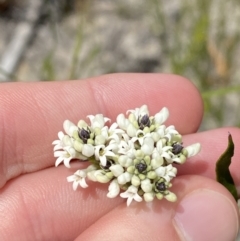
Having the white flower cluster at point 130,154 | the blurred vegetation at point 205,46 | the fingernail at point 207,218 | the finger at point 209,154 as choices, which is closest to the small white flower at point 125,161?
the white flower cluster at point 130,154

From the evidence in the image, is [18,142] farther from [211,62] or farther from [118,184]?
[211,62]

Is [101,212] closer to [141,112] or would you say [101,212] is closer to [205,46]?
[141,112]

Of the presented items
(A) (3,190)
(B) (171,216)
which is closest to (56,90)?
(A) (3,190)

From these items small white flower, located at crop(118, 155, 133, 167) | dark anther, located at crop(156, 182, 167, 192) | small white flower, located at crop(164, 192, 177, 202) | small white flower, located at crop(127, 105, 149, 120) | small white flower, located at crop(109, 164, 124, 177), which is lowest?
small white flower, located at crop(164, 192, 177, 202)

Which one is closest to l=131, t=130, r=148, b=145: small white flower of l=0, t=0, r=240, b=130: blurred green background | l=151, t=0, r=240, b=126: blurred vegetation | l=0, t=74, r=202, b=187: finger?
l=0, t=74, r=202, b=187: finger

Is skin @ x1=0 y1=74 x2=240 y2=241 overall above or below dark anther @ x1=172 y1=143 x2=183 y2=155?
below

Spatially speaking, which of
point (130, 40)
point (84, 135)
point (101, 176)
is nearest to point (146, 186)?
point (101, 176)

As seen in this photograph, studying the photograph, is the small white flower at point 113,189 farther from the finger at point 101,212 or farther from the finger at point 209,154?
the finger at point 209,154

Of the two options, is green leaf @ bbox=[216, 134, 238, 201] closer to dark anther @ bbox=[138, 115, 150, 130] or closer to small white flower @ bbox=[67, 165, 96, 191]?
dark anther @ bbox=[138, 115, 150, 130]
